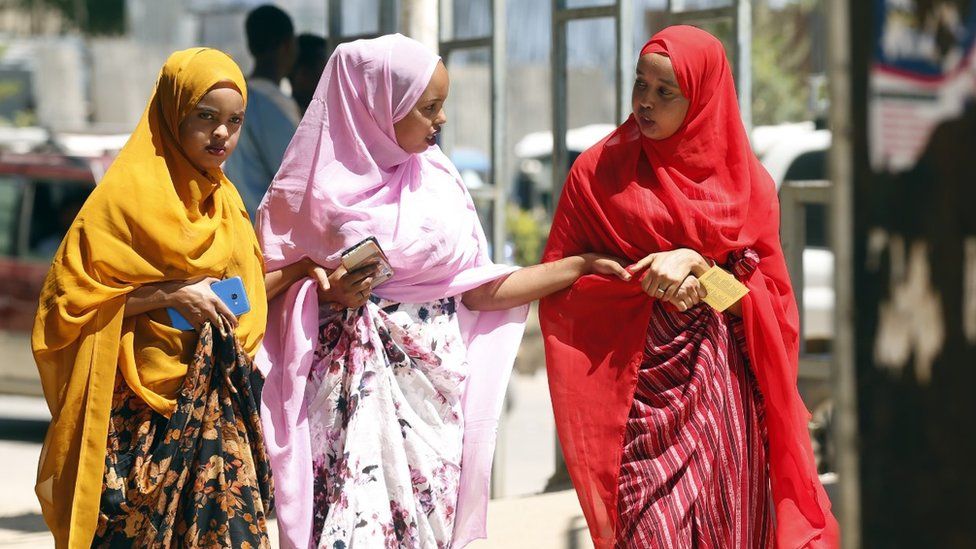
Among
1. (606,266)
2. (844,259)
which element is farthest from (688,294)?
(844,259)

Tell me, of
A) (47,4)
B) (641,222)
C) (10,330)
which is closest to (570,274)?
(641,222)

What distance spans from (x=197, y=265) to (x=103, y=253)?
0.21 metres

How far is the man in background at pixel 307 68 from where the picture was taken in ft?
19.8

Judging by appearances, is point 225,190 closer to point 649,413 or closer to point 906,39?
point 649,413

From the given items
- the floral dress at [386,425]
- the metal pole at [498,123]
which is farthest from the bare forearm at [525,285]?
the metal pole at [498,123]

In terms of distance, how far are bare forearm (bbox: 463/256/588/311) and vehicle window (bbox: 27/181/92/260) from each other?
5708mm

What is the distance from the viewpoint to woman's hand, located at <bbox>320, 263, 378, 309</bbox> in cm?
338

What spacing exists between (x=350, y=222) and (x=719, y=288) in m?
0.90

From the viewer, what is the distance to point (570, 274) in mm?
3586

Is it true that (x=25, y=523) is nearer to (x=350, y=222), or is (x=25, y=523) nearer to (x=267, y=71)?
(x=267, y=71)

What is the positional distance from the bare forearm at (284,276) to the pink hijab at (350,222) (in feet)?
→ 0.06

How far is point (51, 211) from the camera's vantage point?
8.85 m

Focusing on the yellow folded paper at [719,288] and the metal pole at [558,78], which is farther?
the metal pole at [558,78]

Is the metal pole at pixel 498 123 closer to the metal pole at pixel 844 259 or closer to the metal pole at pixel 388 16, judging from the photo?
the metal pole at pixel 388 16
